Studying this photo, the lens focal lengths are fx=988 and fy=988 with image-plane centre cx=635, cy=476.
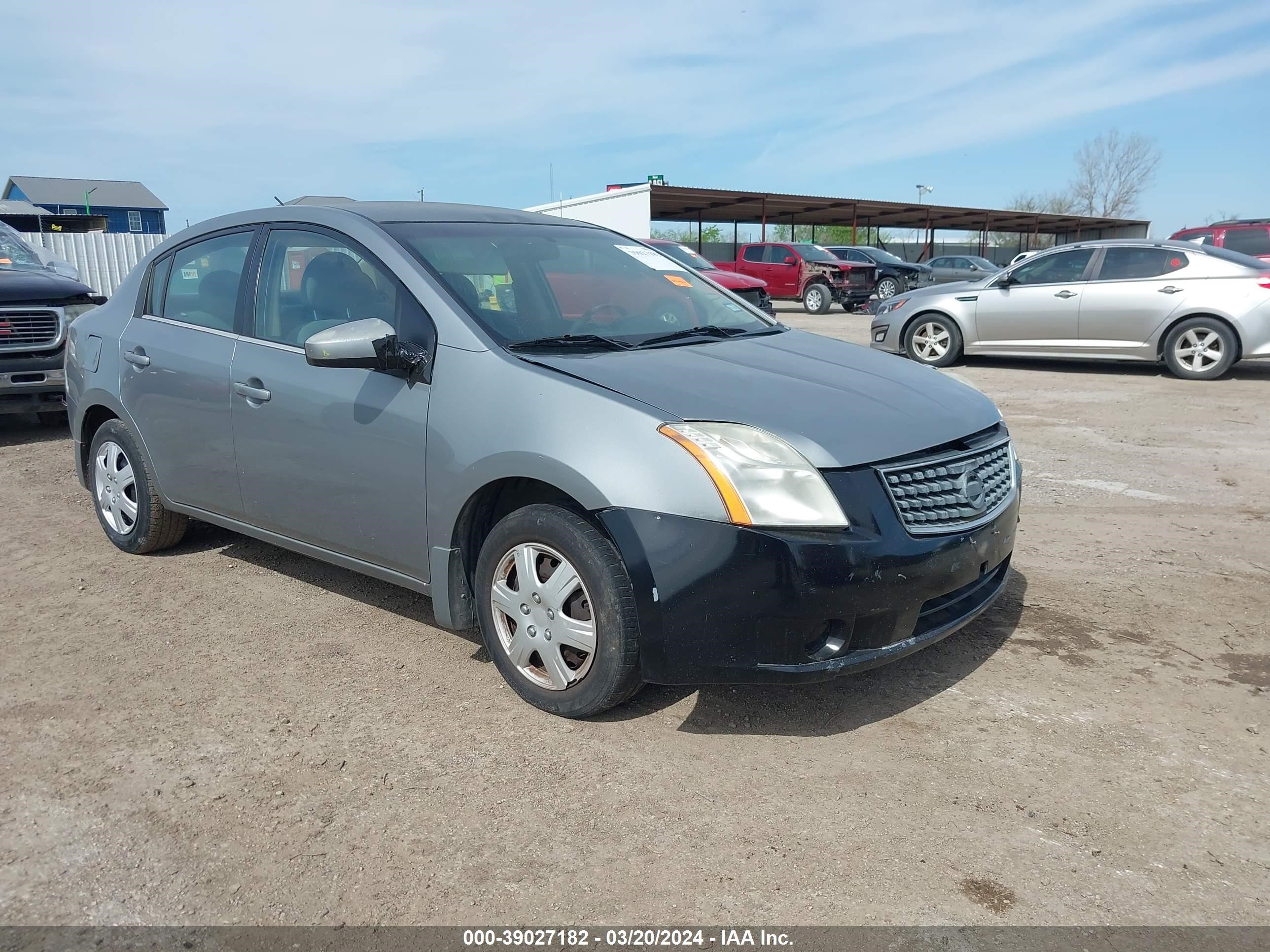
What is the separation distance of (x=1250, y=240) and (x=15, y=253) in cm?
1593

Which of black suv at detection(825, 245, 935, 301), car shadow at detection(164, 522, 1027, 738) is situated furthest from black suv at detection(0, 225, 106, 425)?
black suv at detection(825, 245, 935, 301)

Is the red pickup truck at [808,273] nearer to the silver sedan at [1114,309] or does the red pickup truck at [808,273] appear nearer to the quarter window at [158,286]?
the silver sedan at [1114,309]

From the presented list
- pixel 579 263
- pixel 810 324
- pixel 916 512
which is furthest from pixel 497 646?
pixel 810 324

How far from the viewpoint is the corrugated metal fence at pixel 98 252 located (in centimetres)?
2270

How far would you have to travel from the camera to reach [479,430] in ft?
10.6

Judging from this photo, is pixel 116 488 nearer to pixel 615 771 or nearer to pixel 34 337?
pixel 615 771

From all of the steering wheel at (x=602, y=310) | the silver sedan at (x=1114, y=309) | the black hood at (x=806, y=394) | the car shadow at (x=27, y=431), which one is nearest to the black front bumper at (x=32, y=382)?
the car shadow at (x=27, y=431)

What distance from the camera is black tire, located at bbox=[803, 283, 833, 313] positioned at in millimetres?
23531

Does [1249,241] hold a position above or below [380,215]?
above

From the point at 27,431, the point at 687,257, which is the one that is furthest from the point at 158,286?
the point at 687,257

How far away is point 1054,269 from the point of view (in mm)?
11398

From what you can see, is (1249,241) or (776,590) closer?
(776,590)

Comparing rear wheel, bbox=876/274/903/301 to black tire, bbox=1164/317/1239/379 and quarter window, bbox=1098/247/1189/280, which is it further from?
black tire, bbox=1164/317/1239/379

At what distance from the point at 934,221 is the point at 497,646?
4817cm
